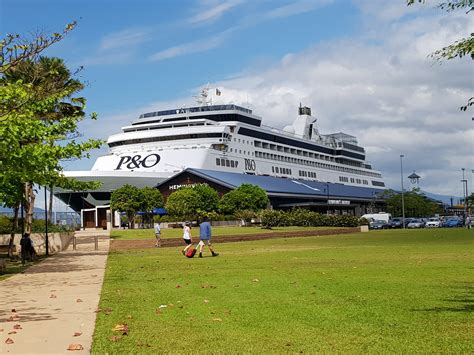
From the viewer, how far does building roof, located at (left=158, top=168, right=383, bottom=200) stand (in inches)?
3233

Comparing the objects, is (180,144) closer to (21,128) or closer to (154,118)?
(154,118)

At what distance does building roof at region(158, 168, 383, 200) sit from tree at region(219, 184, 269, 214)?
3.58m

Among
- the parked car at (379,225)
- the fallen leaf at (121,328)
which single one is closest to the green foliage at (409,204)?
the parked car at (379,225)

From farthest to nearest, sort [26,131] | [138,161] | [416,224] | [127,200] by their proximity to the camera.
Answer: [138,161] → [416,224] → [127,200] → [26,131]

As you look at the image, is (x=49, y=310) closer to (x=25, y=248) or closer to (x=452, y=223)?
(x=25, y=248)

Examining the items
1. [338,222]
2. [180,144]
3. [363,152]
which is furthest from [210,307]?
[363,152]

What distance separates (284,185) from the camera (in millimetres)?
93938

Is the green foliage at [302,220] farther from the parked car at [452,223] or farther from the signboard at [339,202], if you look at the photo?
the signboard at [339,202]

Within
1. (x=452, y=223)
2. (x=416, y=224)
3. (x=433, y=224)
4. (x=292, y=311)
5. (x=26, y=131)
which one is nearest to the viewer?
(x=292, y=311)

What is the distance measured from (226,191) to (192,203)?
39.5 feet

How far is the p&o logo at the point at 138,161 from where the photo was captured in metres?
87.6

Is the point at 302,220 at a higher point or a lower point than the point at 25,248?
higher

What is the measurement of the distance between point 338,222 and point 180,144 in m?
30.6

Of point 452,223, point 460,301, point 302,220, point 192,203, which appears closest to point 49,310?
point 460,301
